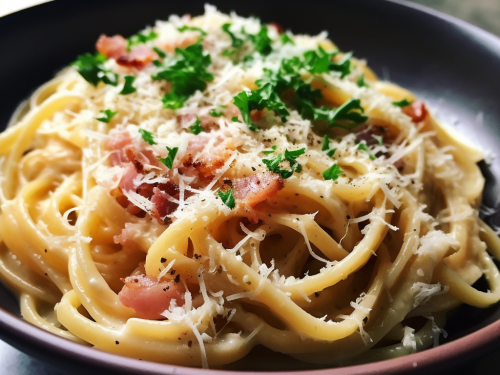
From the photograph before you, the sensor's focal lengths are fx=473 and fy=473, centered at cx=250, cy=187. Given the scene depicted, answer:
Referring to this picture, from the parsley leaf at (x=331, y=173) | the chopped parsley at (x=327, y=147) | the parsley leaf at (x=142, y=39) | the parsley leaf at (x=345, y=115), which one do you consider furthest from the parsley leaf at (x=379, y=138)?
the parsley leaf at (x=142, y=39)

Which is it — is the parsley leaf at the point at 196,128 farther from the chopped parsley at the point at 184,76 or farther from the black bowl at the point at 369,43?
the black bowl at the point at 369,43

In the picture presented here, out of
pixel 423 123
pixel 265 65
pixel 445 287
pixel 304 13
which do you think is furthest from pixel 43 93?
pixel 445 287

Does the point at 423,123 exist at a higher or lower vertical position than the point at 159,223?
higher

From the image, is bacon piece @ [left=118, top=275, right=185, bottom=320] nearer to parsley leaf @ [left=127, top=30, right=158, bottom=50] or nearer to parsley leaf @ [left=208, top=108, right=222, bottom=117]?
parsley leaf @ [left=208, top=108, right=222, bottom=117]

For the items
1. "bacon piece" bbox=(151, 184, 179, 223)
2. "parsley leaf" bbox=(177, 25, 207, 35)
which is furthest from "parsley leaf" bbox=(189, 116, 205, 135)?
"parsley leaf" bbox=(177, 25, 207, 35)

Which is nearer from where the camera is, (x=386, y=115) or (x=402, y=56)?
(x=386, y=115)

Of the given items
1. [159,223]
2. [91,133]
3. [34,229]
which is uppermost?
[91,133]

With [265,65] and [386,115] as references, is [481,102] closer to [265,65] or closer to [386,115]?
[386,115]

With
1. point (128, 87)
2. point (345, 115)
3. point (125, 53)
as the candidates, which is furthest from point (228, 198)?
point (125, 53)
